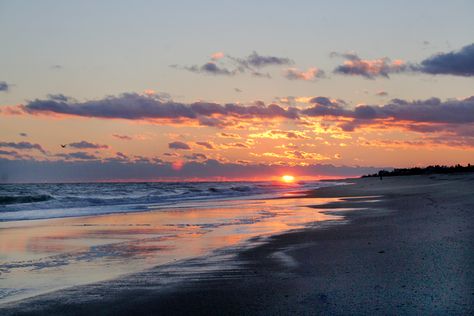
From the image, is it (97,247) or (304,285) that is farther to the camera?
(97,247)

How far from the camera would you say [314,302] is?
22.6ft

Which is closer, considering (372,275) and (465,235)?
(372,275)

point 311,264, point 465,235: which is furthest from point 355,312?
point 465,235

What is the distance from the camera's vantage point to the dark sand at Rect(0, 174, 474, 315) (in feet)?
22.0

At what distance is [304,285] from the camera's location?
7969 mm

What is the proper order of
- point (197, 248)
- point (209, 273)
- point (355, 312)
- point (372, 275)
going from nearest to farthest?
point (355, 312), point (372, 275), point (209, 273), point (197, 248)

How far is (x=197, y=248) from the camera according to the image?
1318 centimetres

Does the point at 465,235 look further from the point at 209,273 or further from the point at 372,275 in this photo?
the point at 209,273

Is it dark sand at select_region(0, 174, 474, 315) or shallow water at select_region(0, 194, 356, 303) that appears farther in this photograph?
shallow water at select_region(0, 194, 356, 303)

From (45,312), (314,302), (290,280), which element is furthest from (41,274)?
(314,302)

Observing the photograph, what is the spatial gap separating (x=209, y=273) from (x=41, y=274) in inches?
135

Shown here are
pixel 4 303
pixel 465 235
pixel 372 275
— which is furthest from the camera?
pixel 465 235

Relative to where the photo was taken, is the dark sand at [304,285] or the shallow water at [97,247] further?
the shallow water at [97,247]

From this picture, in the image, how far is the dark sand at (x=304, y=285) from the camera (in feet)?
22.0
